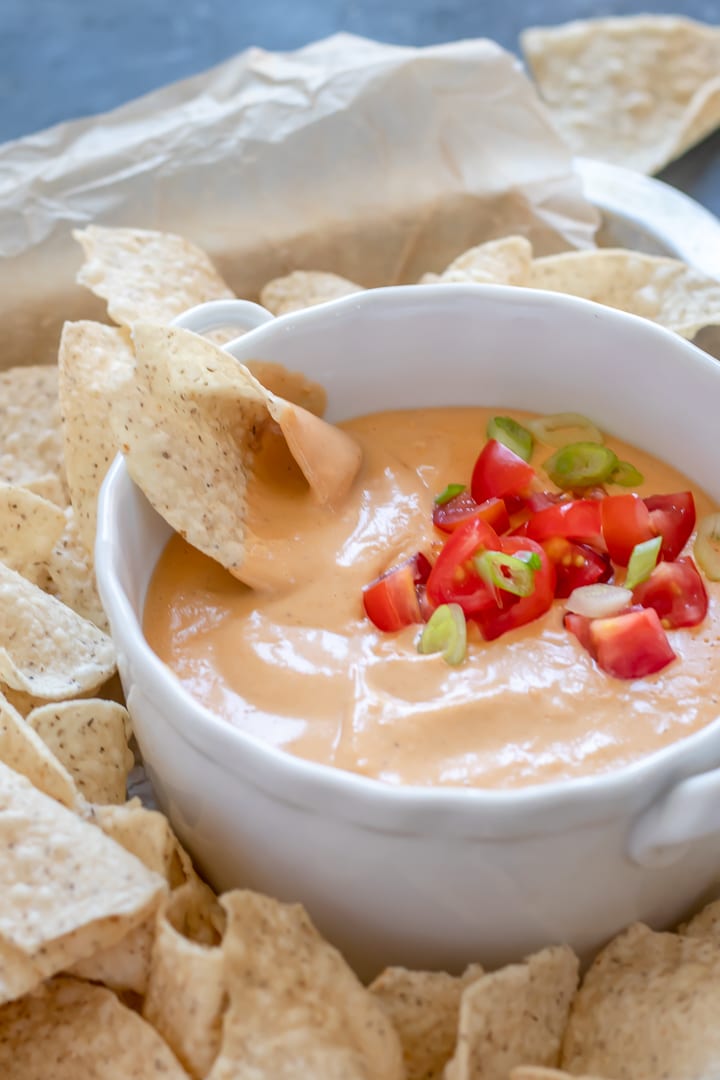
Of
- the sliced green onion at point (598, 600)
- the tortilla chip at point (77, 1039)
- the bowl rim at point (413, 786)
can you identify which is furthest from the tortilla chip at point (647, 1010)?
the tortilla chip at point (77, 1039)

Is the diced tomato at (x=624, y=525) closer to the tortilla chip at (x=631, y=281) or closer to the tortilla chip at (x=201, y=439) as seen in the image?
the tortilla chip at (x=201, y=439)

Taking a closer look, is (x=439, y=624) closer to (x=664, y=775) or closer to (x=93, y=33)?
(x=664, y=775)

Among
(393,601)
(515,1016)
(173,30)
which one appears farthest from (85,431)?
(173,30)

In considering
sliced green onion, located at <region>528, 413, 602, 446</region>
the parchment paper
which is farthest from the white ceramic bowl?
the parchment paper

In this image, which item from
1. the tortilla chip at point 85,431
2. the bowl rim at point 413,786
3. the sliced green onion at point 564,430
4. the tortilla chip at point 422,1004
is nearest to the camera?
the bowl rim at point 413,786

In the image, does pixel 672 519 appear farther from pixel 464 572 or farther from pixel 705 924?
pixel 705 924

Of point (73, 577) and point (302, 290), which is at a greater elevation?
point (302, 290)
